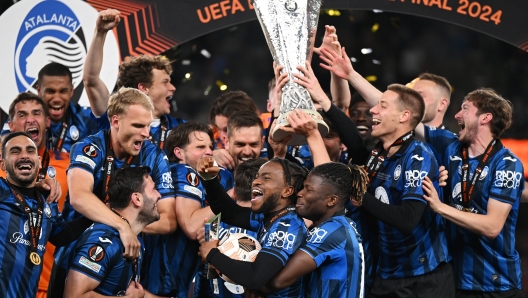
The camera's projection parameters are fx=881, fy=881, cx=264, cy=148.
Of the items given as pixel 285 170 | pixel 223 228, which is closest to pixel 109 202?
pixel 223 228

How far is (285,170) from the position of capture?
4.61 meters

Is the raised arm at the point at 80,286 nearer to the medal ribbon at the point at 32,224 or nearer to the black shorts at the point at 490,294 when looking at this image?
the medal ribbon at the point at 32,224

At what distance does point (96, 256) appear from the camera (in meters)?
4.71

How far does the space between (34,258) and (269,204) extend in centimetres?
142

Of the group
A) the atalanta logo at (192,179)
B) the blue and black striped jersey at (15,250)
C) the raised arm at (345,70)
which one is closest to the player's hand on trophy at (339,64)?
the raised arm at (345,70)

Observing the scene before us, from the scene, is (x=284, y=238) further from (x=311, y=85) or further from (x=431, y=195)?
(x=431, y=195)

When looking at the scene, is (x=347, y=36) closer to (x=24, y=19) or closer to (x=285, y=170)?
(x=24, y=19)

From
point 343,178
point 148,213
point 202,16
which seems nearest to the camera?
point 343,178

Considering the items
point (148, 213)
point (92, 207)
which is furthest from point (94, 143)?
point (148, 213)

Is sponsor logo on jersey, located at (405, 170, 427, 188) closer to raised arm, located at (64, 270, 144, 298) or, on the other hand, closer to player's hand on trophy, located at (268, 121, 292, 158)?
player's hand on trophy, located at (268, 121, 292, 158)

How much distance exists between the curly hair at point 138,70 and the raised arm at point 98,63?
21cm

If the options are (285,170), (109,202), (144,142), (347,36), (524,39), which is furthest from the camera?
(347,36)

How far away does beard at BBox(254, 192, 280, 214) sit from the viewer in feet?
14.9

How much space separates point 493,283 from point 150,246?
2257 mm
